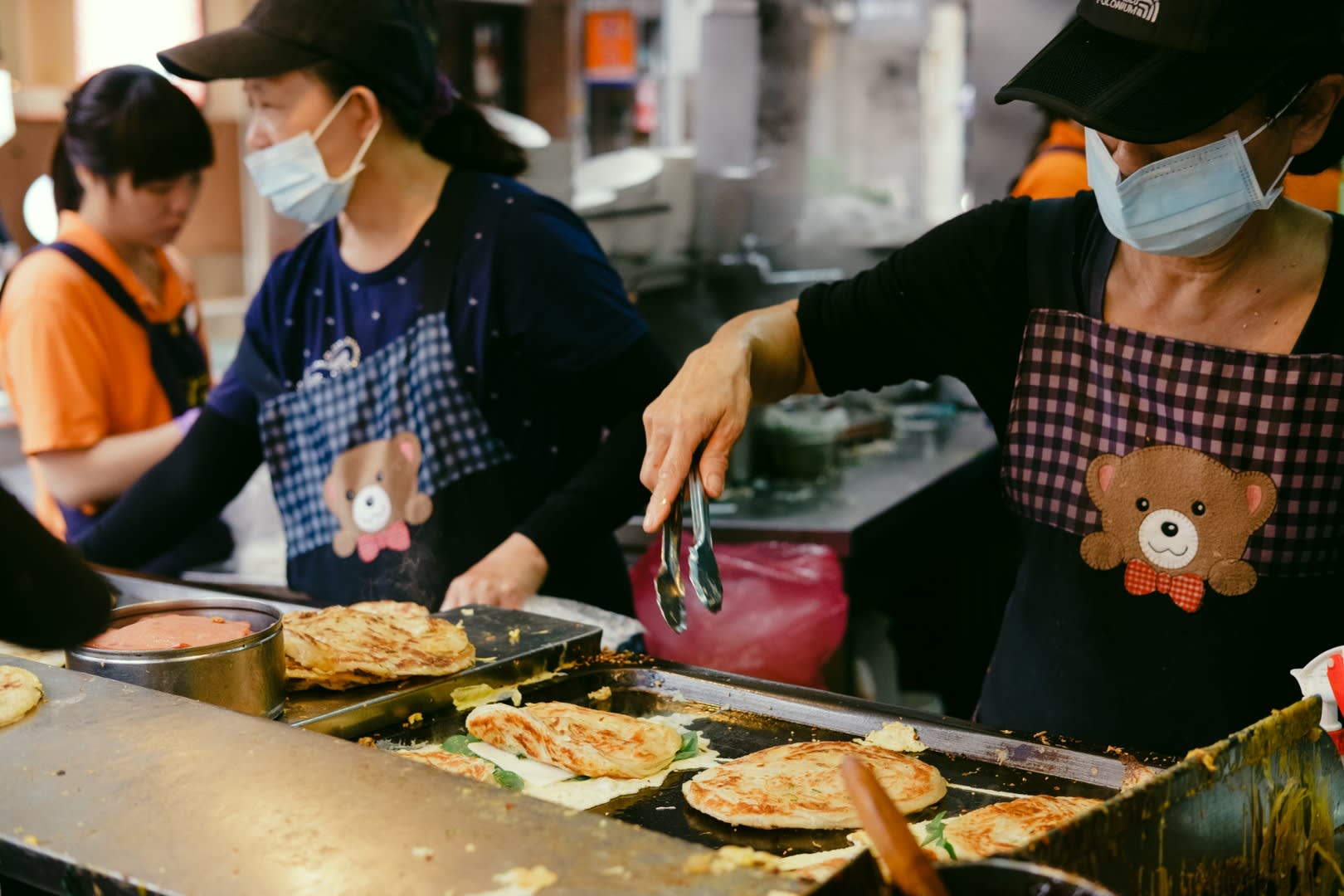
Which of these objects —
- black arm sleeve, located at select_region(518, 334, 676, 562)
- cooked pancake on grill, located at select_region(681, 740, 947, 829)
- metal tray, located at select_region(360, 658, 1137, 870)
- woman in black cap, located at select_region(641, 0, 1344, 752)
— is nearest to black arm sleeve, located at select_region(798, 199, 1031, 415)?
woman in black cap, located at select_region(641, 0, 1344, 752)

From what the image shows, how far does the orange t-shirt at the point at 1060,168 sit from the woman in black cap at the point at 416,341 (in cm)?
184

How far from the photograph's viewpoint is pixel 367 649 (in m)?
1.89

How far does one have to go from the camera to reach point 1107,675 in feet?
6.42

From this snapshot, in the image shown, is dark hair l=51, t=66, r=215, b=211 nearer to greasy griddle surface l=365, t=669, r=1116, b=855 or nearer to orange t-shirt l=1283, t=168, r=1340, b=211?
greasy griddle surface l=365, t=669, r=1116, b=855

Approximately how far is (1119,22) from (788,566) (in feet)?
6.31

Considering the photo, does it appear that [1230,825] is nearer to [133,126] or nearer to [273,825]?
[273,825]

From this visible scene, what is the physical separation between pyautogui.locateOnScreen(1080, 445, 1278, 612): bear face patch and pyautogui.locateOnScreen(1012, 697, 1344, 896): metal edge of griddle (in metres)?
0.49

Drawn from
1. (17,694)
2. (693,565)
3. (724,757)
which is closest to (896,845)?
(693,565)

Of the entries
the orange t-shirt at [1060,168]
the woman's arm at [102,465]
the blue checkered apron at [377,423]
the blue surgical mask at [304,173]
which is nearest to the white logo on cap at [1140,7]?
the blue checkered apron at [377,423]

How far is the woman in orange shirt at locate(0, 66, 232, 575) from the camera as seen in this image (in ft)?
10.4

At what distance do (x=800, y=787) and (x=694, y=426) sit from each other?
495 millimetres

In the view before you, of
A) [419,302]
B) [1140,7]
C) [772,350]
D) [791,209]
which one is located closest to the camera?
[1140,7]

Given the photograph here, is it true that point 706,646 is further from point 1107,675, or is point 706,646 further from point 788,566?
point 1107,675

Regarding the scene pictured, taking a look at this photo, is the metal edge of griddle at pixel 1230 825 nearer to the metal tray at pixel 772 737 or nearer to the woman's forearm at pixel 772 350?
the metal tray at pixel 772 737
